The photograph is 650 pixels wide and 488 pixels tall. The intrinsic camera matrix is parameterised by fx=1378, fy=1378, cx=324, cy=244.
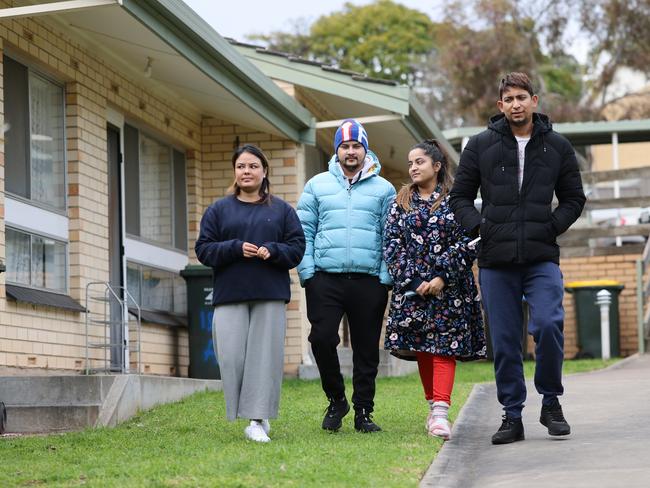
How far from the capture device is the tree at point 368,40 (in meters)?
51.9

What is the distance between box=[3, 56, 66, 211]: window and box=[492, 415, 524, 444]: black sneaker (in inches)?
203

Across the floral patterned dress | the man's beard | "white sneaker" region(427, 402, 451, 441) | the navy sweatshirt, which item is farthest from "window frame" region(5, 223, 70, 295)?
the man's beard

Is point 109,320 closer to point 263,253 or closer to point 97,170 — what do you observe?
point 97,170

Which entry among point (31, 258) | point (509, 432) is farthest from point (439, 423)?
point (31, 258)

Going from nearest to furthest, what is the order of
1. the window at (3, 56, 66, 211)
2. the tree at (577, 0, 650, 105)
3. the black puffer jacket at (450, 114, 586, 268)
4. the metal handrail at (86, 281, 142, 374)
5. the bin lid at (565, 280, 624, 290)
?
the black puffer jacket at (450, 114, 586, 268), the window at (3, 56, 66, 211), the metal handrail at (86, 281, 142, 374), the bin lid at (565, 280, 624, 290), the tree at (577, 0, 650, 105)

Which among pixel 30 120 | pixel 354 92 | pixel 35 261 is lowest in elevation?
pixel 35 261

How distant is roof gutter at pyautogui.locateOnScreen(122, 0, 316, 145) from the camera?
36.5ft

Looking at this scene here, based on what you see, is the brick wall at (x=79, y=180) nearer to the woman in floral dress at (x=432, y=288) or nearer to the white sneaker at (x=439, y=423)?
the woman in floral dress at (x=432, y=288)

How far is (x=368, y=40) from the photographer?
52.1 meters

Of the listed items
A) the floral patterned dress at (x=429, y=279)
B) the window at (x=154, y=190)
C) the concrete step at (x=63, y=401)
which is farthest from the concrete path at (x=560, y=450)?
the window at (x=154, y=190)

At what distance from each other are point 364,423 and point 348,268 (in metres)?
0.95

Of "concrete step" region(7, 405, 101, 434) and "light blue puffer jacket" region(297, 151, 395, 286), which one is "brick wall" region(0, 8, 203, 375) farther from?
"light blue puffer jacket" region(297, 151, 395, 286)

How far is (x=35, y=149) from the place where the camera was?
1185cm

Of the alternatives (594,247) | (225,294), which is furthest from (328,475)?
(594,247)
